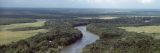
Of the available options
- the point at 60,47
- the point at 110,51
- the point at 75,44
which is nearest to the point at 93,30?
the point at 75,44

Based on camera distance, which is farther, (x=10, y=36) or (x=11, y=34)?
(x=11, y=34)

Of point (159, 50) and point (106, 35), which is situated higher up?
point (159, 50)

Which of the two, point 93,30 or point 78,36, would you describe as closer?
point 78,36

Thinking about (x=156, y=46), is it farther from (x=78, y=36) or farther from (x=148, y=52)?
(x=78, y=36)

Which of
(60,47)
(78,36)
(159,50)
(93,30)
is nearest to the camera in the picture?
(159,50)

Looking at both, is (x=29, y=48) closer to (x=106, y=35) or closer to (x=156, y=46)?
(x=156, y=46)

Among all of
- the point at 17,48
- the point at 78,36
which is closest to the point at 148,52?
the point at 17,48

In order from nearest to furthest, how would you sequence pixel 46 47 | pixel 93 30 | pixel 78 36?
1. pixel 46 47
2. pixel 78 36
3. pixel 93 30

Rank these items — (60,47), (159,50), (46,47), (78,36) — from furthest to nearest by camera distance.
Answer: (78,36), (60,47), (46,47), (159,50)

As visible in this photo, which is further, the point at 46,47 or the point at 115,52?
the point at 46,47
